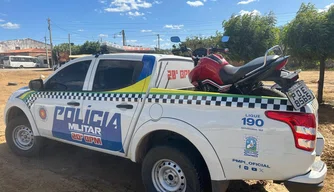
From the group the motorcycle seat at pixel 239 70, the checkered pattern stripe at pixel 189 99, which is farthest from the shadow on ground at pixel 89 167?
the motorcycle seat at pixel 239 70

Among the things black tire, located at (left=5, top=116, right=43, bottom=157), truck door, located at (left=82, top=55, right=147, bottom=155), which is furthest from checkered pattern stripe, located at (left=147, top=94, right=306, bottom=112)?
black tire, located at (left=5, top=116, right=43, bottom=157)

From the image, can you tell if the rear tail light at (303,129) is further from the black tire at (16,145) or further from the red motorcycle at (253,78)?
the black tire at (16,145)

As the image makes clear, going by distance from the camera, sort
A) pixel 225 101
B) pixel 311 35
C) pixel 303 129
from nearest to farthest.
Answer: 1. pixel 303 129
2. pixel 225 101
3. pixel 311 35

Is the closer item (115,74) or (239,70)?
(239,70)

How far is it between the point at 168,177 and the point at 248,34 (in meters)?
8.70

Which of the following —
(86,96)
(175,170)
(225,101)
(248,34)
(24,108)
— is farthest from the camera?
(248,34)

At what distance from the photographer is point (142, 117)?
125 inches

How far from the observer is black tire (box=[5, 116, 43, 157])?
4.63m

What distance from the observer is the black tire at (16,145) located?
15.2 ft

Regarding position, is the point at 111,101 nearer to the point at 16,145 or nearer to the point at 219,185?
the point at 219,185

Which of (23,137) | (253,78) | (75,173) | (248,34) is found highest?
(248,34)

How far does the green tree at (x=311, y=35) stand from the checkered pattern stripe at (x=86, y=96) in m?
6.76

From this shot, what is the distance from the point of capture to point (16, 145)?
4855 millimetres

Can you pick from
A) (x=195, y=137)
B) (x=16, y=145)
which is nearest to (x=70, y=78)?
(x=16, y=145)
